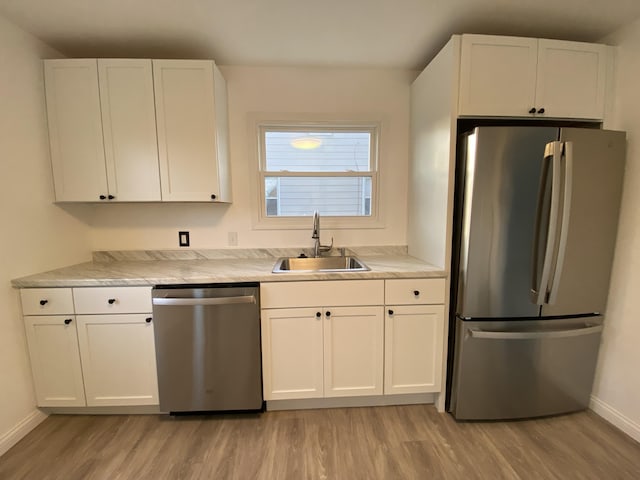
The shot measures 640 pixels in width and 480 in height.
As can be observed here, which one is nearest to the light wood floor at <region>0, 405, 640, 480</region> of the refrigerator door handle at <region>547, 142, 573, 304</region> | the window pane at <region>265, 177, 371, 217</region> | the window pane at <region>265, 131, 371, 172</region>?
the refrigerator door handle at <region>547, 142, 573, 304</region>

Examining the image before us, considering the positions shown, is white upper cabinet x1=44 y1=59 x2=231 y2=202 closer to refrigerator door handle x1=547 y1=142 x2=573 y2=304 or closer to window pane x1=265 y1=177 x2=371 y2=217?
Answer: window pane x1=265 y1=177 x2=371 y2=217

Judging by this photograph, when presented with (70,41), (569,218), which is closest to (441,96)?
(569,218)

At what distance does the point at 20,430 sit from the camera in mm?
1611

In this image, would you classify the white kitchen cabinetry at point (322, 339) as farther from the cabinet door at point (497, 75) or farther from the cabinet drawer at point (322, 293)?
the cabinet door at point (497, 75)

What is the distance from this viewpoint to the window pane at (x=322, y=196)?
2.30m

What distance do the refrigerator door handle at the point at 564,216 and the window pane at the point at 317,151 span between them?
1278 millimetres

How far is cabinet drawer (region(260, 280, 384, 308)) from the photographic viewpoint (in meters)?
1.69

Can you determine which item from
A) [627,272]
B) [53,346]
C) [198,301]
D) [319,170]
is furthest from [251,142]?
[627,272]

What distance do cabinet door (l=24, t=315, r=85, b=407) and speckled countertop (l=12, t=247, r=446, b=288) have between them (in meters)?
0.25

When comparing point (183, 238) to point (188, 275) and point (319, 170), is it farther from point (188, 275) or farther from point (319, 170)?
point (319, 170)

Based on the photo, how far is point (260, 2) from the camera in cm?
147

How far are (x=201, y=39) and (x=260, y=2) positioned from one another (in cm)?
55

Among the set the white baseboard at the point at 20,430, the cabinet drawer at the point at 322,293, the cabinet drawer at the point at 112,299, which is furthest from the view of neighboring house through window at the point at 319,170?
the white baseboard at the point at 20,430

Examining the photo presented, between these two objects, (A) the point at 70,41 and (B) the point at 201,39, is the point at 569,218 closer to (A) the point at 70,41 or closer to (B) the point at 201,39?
(B) the point at 201,39
